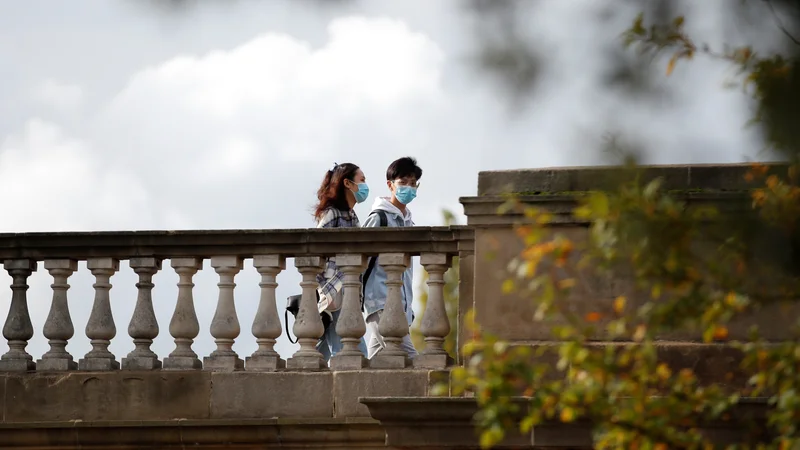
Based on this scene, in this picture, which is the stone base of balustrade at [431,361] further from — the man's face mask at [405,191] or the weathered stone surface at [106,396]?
the man's face mask at [405,191]

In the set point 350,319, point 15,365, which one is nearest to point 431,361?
point 350,319

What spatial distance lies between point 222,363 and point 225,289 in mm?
437

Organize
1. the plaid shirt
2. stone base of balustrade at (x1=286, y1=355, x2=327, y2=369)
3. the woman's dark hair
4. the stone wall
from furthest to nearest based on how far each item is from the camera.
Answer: the woman's dark hair
the plaid shirt
stone base of balustrade at (x1=286, y1=355, x2=327, y2=369)
the stone wall

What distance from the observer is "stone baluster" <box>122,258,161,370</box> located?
9.55m

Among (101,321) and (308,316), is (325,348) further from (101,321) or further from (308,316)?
(101,321)

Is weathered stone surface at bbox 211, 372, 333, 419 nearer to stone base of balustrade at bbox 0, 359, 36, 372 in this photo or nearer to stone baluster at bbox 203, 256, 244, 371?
stone baluster at bbox 203, 256, 244, 371

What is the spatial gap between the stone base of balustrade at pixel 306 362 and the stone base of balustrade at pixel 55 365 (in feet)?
4.45

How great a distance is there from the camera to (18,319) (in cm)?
974

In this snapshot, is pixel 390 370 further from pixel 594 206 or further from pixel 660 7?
pixel 660 7

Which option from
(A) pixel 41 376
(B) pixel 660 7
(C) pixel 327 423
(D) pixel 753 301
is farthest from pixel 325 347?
(B) pixel 660 7

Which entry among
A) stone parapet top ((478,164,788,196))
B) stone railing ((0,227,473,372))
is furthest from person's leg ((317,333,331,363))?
stone parapet top ((478,164,788,196))

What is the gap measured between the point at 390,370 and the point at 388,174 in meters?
2.16

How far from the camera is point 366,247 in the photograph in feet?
30.7

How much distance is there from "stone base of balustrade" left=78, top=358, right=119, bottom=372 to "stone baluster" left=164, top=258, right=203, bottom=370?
333 mm
